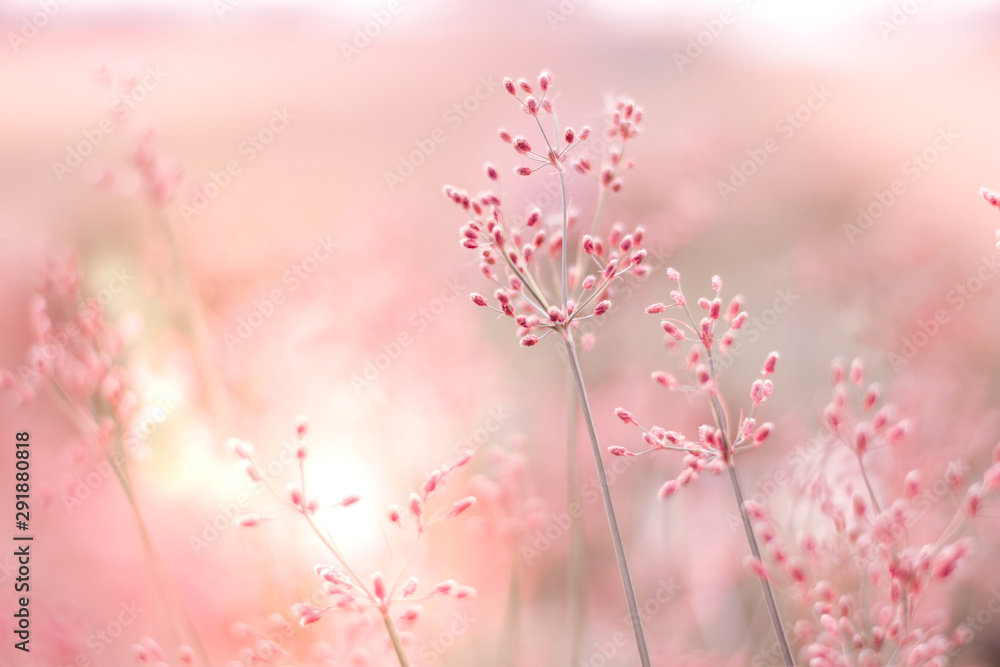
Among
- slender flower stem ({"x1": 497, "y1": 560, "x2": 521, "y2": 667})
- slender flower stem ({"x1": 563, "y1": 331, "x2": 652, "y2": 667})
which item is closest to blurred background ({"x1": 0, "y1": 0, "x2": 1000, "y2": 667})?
slender flower stem ({"x1": 497, "y1": 560, "x2": 521, "y2": 667})

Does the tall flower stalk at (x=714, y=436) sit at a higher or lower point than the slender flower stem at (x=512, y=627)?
higher

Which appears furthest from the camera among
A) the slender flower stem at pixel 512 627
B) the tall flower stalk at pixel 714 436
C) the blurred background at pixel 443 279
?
the blurred background at pixel 443 279

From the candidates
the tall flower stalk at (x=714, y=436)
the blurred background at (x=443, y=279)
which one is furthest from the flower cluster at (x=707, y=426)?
the blurred background at (x=443, y=279)

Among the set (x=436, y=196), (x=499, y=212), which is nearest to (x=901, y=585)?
(x=499, y=212)

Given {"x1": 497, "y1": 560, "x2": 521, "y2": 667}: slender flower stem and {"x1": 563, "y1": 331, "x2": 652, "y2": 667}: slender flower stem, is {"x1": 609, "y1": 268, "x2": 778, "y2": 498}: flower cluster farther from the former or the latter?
{"x1": 497, "y1": 560, "x2": 521, "y2": 667}: slender flower stem

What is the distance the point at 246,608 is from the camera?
1.09 metres

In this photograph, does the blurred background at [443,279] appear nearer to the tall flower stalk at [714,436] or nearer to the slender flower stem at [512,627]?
the slender flower stem at [512,627]

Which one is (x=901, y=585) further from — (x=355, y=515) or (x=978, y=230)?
(x=978, y=230)

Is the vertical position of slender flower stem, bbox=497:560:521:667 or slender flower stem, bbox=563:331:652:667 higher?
slender flower stem, bbox=563:331:652:667

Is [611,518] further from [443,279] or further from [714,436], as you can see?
[443,279]

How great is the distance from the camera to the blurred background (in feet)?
3.89

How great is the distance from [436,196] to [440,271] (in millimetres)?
636

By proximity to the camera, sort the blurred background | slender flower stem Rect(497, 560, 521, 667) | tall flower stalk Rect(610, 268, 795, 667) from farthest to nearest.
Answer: the blurred background < slender flower stem Rect(497, 560, 521, 667) < tall flower stalk Rect(610, 268, 795, 667)

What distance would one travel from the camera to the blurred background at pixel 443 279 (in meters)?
1.19
